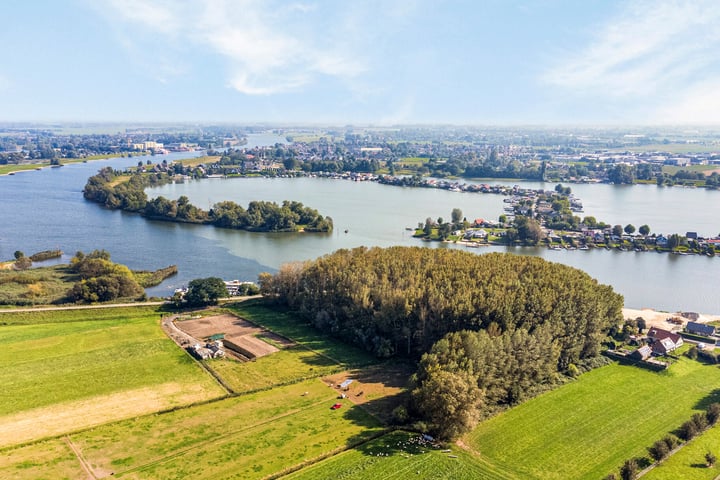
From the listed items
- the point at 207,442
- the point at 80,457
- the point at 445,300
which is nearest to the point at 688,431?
the point at 445,300

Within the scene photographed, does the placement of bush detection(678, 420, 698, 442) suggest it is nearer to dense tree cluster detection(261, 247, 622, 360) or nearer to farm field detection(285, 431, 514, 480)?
dense tree cluster detection(261, 247, 622, 360)

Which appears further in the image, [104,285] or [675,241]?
[675,241]

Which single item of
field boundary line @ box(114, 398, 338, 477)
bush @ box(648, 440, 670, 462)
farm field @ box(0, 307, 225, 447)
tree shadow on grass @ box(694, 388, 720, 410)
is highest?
bush @ box(648, 440, 670, 462)

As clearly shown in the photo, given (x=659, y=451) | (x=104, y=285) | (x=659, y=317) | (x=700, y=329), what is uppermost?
(x=104, y=285)

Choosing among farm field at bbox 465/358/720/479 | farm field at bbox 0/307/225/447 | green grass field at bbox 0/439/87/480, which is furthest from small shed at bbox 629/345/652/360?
green grass field at bbox 0/439/87/480

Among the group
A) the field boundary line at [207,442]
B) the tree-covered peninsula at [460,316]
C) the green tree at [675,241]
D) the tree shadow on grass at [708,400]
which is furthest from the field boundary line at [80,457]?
the green tree at [675,241]

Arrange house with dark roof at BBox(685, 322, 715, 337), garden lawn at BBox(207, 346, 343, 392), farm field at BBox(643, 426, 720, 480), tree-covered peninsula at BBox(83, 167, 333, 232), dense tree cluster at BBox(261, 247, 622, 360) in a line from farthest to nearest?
tree-covered peninsula at BBox(83, 167, 333, 232), house with dark roof at BBox(685, 322, 715, 337), dense tree cluster at BBox(261, 247, 622, 360), garden lawn at BBox(207, 346, 343, 392), farm field at BBox(643, 426, 720, 480)

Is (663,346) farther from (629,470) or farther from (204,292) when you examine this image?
(204,292)
